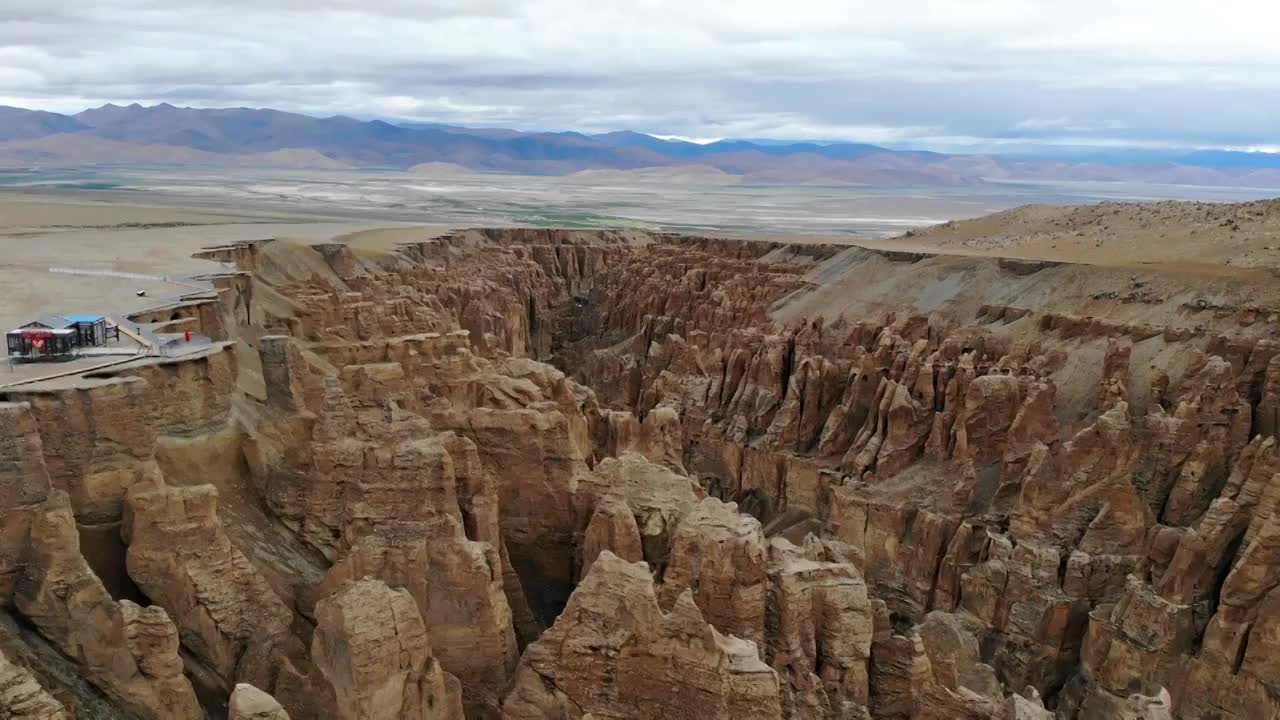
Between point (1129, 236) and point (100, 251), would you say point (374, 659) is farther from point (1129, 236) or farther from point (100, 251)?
point (1129, 236)

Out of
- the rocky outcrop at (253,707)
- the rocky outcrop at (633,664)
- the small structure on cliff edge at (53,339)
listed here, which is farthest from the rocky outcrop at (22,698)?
the small structure on cliff edge at (53,339)

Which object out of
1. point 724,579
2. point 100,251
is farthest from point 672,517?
point 100,251

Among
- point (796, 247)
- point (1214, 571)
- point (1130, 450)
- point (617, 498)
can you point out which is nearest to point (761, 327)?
point (796, 247)

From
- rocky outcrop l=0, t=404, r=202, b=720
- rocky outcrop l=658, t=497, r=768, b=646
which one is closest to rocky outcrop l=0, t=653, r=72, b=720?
rocky outcrop l=0, t=404, r=202, b=720

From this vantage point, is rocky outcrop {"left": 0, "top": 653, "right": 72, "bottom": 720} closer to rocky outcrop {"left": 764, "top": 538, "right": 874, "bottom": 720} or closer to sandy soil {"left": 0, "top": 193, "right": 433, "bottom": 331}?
rocky outcrop {"left": 764, "top": 538, "right": 874, "bottom": 720}

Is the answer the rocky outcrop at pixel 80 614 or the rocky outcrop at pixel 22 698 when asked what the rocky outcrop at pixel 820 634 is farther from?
the rocky outcrop at pixel 22 698
